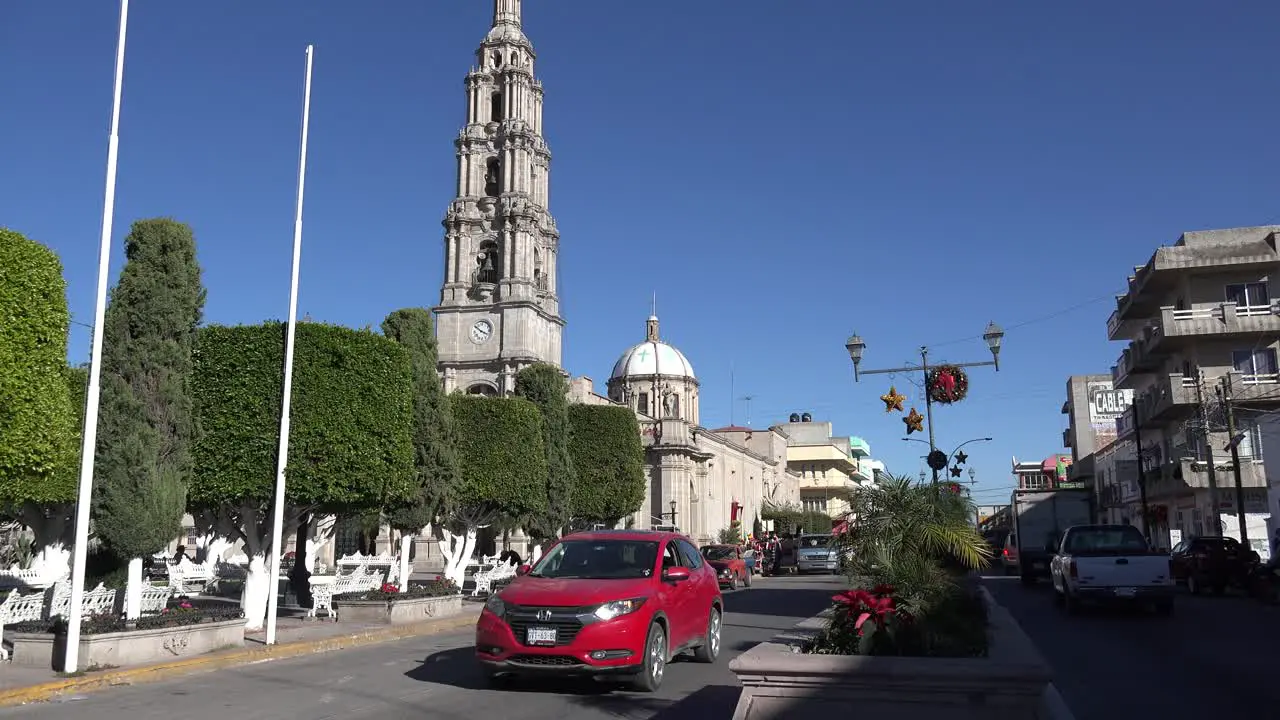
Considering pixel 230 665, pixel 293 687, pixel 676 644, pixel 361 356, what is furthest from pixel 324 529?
pixel 676 644

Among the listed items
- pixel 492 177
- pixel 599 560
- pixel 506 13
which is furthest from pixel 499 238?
pixel 599 560

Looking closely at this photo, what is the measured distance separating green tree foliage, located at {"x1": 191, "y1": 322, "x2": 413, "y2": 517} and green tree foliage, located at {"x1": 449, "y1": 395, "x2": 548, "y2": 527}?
1066 cm

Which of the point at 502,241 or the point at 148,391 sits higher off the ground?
the point at 502,241

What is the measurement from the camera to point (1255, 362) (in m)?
37.8

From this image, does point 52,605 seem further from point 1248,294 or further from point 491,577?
point 1248,294

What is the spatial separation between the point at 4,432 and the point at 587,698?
7512 millimetres

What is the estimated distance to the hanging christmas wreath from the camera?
21.6 metres

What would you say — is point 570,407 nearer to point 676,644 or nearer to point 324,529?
point 324,529

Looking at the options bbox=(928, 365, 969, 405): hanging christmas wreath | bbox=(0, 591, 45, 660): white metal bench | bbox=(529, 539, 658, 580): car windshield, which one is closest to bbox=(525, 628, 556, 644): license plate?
bbox=(529, 539, 658, 580): car windshield

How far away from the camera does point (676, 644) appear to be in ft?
35.8

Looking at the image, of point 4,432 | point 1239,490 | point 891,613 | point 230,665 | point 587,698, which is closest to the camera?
point 891,613

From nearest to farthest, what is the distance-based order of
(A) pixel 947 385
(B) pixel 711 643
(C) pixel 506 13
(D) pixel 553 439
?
(B) pixel 711 643, (A) pixel 947 385, (D) pixel 553 439, (C) pixel 506 13

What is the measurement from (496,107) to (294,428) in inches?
2205

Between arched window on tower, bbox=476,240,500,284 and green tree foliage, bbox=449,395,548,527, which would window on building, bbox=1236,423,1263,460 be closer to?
green tree foliage, bbox=449,395,548,527
